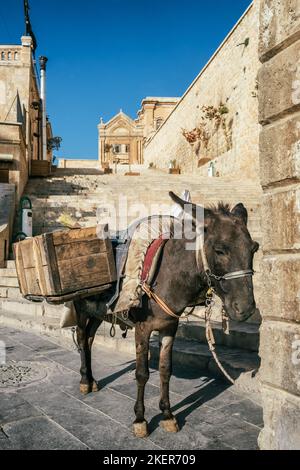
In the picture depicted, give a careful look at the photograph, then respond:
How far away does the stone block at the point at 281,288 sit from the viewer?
2.48m

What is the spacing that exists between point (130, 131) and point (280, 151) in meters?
55.2

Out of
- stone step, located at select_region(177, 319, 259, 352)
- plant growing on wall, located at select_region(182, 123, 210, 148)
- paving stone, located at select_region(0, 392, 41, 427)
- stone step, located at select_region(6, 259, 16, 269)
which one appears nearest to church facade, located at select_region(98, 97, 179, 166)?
plant growing on wall, located at select_region(182, 123, 210, 148)

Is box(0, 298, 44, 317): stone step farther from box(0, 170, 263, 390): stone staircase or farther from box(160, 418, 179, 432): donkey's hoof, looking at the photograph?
box(160, 418, 179, 432): donkey's hoof

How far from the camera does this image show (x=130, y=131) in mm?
56000

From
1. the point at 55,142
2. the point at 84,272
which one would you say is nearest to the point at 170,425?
the point at 84,272

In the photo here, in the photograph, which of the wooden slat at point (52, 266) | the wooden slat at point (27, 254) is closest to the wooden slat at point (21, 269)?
the wooden slat at point (27, 254)

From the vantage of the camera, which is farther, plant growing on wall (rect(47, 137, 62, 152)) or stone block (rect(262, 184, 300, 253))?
plant growing on wall (rect(47, 137, 62, 152))

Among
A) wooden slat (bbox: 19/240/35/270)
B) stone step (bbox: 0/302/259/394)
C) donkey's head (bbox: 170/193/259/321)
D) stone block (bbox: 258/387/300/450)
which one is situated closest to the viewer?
stone block (bbox: 258/387/300/450)

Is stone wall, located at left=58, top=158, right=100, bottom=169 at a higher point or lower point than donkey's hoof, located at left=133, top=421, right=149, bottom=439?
higher

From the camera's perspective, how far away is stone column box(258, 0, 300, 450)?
247 centimetres

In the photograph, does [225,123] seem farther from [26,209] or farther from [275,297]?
[275,297]

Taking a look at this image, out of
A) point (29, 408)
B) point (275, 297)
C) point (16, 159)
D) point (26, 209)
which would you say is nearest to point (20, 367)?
point (29, 408)

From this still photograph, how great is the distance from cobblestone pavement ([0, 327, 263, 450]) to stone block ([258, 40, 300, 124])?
2494 millimetres

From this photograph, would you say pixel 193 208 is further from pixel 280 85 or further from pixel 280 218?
pixel 280 85
